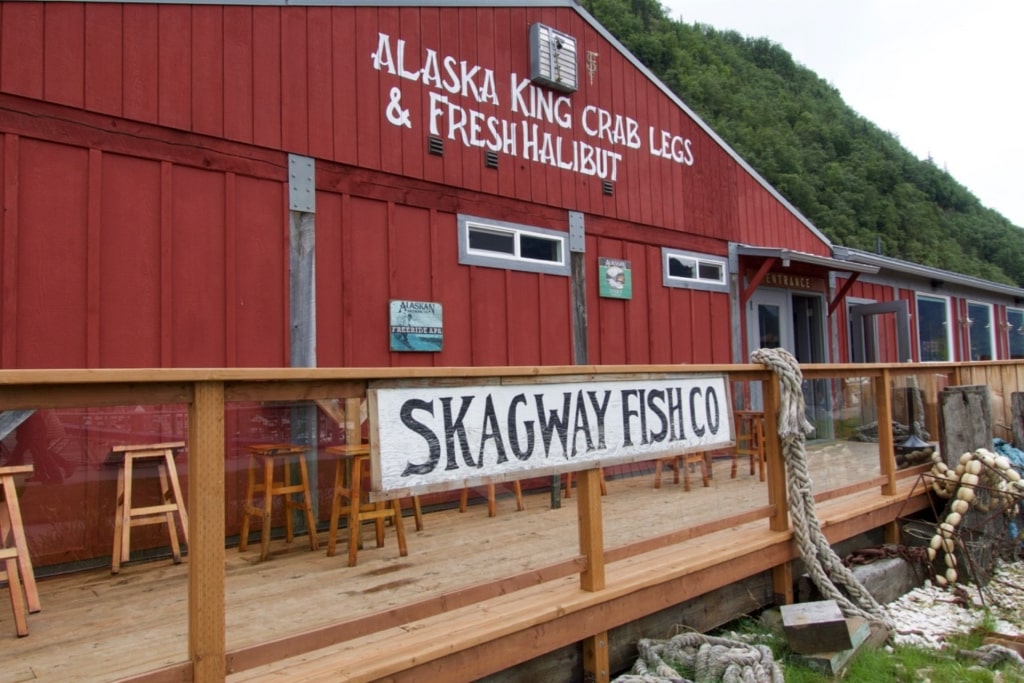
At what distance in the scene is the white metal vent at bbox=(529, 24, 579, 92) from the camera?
620cm

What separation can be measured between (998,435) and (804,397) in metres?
4.05

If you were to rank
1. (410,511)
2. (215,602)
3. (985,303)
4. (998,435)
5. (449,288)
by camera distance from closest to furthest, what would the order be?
(215,602) → (410,511) → (449,288) → (998,435) → (985,303)

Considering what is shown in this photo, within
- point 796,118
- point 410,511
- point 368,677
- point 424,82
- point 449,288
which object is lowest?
point 368,677

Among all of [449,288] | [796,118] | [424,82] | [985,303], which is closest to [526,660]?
[449,288]

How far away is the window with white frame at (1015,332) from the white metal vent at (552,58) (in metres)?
12.9

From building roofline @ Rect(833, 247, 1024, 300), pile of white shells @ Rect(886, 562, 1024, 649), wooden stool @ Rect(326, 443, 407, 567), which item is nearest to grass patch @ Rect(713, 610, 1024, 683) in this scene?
pile of white shells @ Rect(886, 562, 1024, 649)

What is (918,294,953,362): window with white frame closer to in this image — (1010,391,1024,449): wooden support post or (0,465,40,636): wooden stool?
(1010,391,1024,449): wooden support post

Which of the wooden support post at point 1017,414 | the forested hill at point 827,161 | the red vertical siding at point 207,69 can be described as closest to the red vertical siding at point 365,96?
the red vertical siding at point 207,69

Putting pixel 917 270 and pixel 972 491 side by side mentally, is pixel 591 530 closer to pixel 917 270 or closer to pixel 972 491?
pixel 972 491

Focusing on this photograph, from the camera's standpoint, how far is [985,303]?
44.6 feet

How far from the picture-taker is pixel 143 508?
261 cm

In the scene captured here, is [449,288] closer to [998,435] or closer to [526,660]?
[526,660]

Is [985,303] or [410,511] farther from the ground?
[985,303]

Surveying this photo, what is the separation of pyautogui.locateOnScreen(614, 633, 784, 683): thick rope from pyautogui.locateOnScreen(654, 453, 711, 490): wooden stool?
2.50ft
